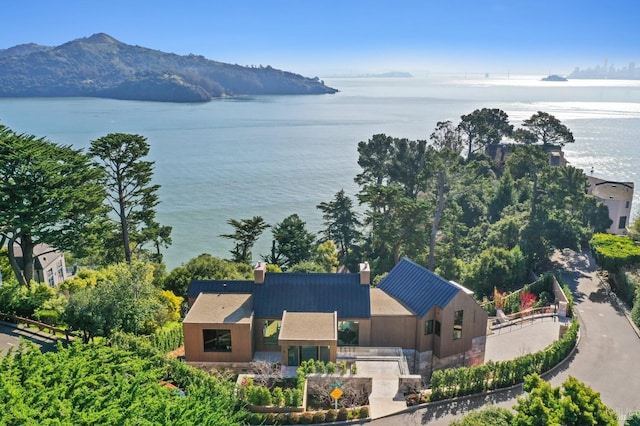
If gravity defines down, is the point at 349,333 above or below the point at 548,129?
below

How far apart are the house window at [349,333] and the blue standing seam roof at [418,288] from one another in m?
2.64

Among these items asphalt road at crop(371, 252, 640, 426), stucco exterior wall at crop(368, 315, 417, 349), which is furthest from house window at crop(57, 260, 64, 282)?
asphalt road at crop(371, 252, 640, 426)

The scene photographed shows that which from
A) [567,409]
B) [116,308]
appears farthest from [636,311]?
[116,308]

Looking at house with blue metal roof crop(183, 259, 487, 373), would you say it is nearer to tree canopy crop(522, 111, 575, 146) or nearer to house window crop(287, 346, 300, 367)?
house window crop(287, 346, 300, 367)

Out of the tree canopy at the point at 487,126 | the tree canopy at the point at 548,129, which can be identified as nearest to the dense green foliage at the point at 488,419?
the tree canopy at the point at 548,129

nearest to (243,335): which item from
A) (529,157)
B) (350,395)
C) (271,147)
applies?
(350,395)

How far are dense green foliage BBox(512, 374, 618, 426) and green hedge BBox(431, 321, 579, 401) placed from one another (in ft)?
15.6

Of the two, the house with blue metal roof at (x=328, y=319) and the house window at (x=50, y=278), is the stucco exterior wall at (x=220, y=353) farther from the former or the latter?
the house window at (x=50, y=278)

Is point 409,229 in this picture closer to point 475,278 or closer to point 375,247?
point 375,247

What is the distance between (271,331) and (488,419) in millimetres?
10323

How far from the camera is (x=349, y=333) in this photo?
872 inches

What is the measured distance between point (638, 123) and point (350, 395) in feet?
576

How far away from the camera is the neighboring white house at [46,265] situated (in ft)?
124

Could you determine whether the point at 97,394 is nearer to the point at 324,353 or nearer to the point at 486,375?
the point at 324,353
